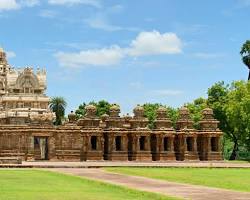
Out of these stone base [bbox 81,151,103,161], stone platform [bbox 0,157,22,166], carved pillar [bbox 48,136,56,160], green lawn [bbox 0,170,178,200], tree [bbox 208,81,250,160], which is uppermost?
tree [bbox 208,81,250,160]

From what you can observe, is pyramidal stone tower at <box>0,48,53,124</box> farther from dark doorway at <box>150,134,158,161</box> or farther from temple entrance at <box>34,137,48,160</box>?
dark doorway at <box>150,134,158,161</box>

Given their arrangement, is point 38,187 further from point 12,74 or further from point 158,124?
point 12,74

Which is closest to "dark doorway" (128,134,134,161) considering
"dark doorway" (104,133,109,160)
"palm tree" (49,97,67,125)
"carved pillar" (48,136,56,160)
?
"dark doorway" (104,133,109,160)

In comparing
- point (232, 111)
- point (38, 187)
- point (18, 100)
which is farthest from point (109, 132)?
point (38, 187)

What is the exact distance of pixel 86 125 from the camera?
74.4 metres

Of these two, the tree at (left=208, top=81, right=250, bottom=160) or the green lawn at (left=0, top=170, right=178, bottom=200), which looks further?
the tree at (left=208, top=81, right=250, bottom=160)

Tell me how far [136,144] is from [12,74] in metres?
35.1

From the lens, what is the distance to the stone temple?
72812 millimetres

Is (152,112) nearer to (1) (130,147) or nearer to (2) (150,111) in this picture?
(2) (150,111)

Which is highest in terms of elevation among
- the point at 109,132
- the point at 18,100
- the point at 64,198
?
the point at 18,100

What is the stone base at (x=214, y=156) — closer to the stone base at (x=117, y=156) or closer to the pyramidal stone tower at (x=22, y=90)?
the stone base at (x=117, y=156)

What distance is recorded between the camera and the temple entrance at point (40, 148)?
73.3 meters

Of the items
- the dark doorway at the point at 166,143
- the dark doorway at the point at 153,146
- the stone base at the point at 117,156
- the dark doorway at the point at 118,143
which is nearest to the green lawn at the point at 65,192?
the stone base at the point at 117,156

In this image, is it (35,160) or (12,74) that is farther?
(12,74)
